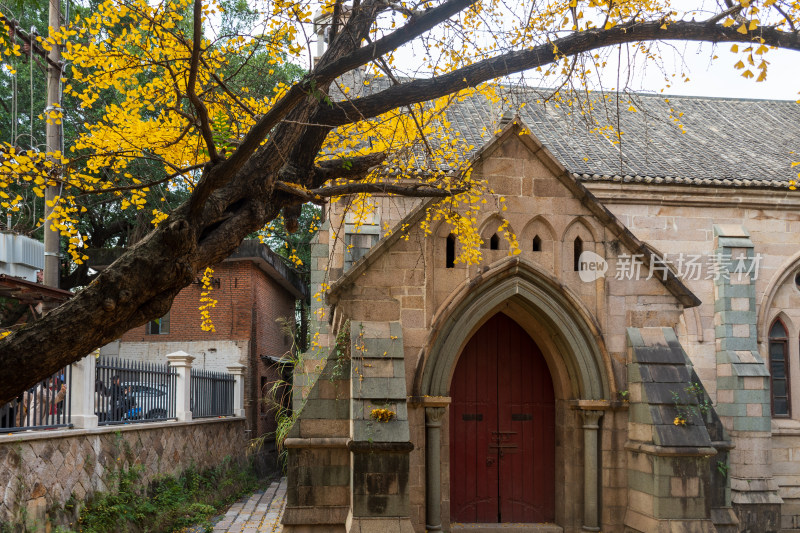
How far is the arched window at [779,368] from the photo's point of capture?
1553 centimetres

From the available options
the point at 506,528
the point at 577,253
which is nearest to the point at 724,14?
the point at 577,253

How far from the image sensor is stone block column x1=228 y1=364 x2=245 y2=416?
1888cm

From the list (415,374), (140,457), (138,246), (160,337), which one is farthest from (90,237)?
(138,246)

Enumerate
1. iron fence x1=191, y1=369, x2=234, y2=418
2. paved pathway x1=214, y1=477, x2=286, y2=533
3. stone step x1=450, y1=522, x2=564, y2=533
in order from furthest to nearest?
iron fence x1=191, y1=369, x2=234, y2=418, paved pathway x1=214, y1=477, x2=286, y2=533, stone step x1=450, y1=522, x2=564, y2=533

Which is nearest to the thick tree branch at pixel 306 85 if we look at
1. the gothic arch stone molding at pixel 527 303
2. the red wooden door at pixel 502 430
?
the gothic arch stone molding at pixel 527 303

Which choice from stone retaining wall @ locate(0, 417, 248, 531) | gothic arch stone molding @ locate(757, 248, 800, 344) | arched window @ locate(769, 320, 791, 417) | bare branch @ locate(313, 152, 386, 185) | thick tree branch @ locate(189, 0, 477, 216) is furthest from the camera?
arched window @ locate(769, 320, 791, 417)

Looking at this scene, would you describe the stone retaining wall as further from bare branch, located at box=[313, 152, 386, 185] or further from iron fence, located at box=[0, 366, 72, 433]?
bare branch, located at box=[313, 152, 386, 185]

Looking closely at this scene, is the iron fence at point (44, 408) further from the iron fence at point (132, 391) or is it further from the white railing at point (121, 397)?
the iron fence at point (132, 391)

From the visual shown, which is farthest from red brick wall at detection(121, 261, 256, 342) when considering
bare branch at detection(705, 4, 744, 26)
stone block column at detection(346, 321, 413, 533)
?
bare branch at detection(705, 4, 744, 26)

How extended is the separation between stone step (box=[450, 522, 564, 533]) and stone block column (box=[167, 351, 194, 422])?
283 inches

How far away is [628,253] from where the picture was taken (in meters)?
8.93

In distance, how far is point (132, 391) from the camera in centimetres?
Answer: 1196

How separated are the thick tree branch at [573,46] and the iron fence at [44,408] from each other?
5.86 meters

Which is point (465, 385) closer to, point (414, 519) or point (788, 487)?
point (414, 519)
